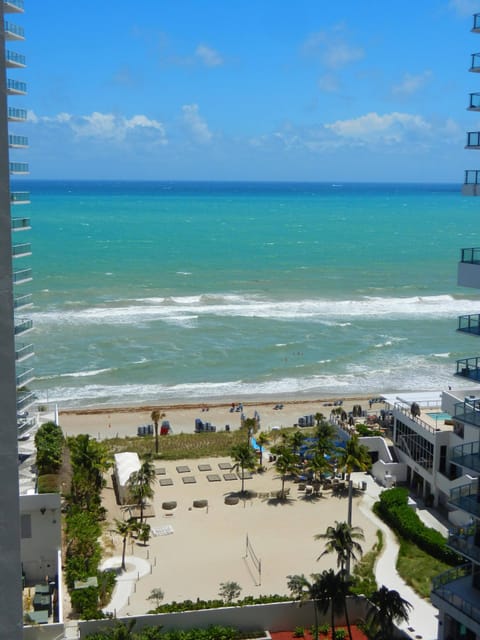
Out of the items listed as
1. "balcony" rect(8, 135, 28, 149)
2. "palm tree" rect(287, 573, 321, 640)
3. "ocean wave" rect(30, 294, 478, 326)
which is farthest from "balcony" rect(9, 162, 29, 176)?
"ocean wave" rect(30, 294, 478, 326)

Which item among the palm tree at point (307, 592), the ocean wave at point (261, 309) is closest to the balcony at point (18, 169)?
the palm tree at point (307, 592)

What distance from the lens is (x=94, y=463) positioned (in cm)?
3500

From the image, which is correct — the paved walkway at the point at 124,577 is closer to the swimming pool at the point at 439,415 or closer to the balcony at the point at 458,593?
the balcony at the point at 458,593

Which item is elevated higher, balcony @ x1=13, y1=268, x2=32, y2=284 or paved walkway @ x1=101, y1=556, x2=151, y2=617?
balcony @ x1=13, y1=268, x2=32, y2=284

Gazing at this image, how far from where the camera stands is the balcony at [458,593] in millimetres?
20594

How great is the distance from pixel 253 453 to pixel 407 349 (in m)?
33.2

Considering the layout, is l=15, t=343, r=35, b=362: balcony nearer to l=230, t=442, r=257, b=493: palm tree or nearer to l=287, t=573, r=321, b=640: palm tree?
l=230, t=442, r=257, b=493: palm tree

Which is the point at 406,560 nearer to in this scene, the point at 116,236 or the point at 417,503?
the point at 417,503

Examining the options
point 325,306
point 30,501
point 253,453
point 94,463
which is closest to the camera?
point 30,501

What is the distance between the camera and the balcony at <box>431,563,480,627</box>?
20.6 metres

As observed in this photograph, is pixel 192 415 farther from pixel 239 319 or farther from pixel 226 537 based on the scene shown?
pixel 239 319

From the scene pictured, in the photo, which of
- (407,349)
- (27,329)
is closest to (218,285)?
(407,349)

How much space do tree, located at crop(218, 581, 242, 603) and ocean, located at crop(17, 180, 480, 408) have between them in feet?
93.7

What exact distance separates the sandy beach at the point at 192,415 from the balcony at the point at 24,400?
52.0 feet
